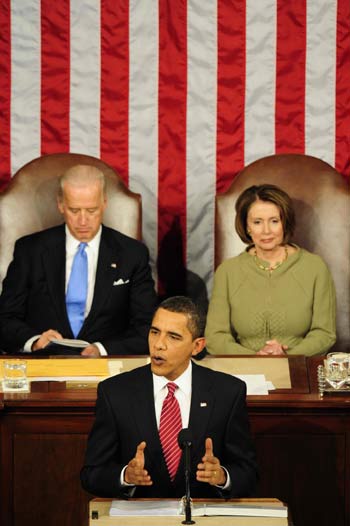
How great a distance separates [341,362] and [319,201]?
1882 millimetres

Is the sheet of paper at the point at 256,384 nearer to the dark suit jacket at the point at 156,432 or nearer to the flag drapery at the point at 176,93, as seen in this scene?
the dark suit jacket at the point at 156,432

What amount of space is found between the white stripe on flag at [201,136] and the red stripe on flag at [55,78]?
688 millimetres

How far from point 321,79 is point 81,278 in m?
1.86

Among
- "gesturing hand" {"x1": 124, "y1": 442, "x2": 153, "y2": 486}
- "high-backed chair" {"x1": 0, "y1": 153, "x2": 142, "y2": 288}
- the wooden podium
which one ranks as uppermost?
"high-backed chair" {"x1": 0, "y1": 153, "x2": 142, "y2": 288}

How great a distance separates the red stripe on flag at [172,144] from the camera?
6.23 metres

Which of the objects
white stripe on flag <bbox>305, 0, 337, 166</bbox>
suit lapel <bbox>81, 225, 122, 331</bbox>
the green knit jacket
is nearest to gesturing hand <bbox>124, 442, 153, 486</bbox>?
the green knit jacket

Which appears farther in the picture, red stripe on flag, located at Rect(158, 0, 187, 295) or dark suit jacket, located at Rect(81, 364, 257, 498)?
red stripe on flag, located at Rect(158, 0, 187, 295)

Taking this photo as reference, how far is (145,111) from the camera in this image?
6285mm

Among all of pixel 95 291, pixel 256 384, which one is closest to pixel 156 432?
pixel 256 384

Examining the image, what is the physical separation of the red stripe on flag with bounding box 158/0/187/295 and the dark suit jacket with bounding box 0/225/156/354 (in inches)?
32.9

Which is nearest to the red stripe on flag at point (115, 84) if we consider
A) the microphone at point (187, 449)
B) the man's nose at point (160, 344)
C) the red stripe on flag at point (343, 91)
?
the red stripe on flag at point (343, 91)

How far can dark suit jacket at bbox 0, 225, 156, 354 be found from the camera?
5398 mm

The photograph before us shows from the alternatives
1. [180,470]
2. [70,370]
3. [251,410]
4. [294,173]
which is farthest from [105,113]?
[180,470]

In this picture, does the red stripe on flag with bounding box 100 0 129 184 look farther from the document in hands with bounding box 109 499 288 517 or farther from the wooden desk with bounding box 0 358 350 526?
the document in hands with bounding box 109 499 288 517
